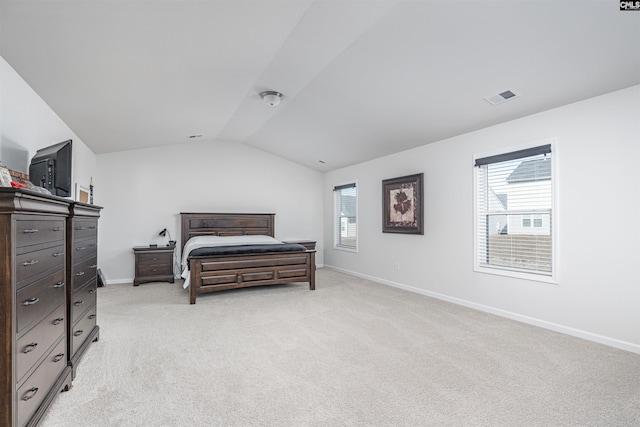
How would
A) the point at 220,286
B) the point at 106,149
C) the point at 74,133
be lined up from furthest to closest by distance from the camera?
the point at 106,149 → the point at 220,286 → the point at 74,133

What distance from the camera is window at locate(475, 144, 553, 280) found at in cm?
345

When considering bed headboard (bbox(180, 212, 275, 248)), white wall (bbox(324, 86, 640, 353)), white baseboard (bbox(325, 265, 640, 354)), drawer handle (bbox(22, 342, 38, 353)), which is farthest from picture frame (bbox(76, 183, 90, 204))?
white wall (bbox(324, 86, 640, 353))

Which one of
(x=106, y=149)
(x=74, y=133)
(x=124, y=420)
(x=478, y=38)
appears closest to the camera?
(x=124, y=420)

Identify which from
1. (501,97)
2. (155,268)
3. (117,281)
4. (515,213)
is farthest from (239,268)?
(501,97)

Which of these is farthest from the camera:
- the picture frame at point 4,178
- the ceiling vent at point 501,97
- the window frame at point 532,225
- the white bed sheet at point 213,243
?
the white bed sheet at point 213,243

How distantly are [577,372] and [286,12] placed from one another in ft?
11.1

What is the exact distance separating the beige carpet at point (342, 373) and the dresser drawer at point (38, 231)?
40.3 inches

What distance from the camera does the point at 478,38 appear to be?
8.34 feet

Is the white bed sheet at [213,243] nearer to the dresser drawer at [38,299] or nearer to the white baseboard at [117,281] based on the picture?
the white baseboard at [117,281]

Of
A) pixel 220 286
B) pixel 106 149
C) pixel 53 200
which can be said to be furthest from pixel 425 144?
pixel 106 149

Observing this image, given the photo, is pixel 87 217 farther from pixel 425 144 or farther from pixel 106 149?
pixel 425 144

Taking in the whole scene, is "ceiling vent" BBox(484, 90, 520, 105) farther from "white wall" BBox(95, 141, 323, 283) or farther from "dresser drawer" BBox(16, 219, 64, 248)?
"white wall" BBox(95, 141, 323, 283)

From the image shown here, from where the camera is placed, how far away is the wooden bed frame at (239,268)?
177 inches

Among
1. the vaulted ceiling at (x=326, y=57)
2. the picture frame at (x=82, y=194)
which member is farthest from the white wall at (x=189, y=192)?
the vaulted ceiling at (x=326, y=57)
